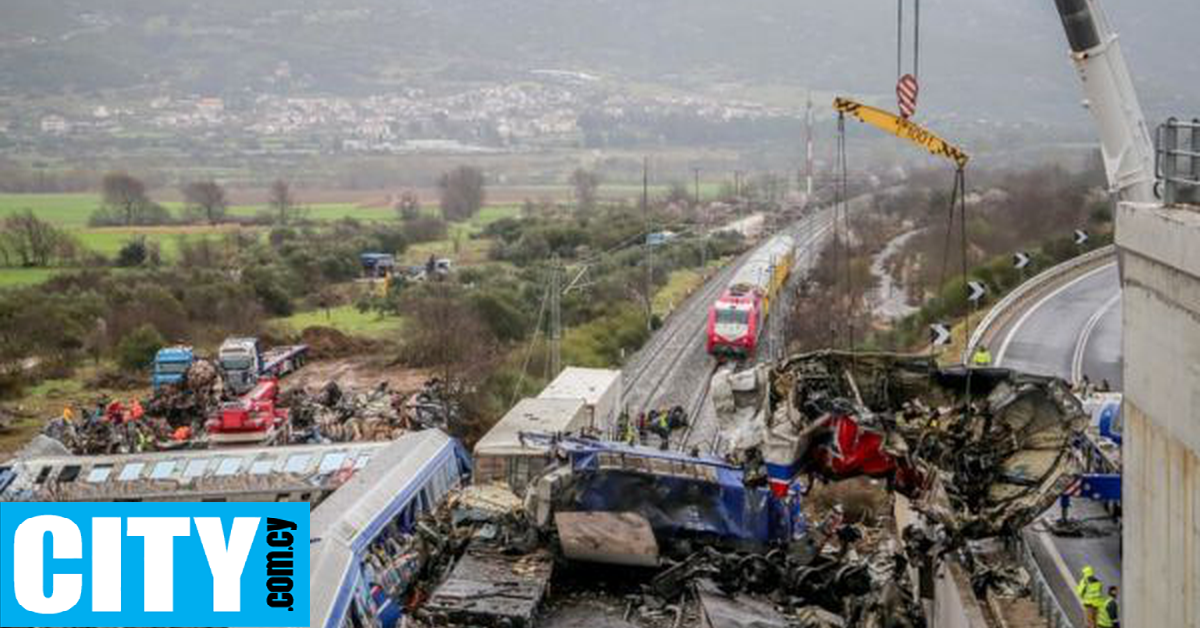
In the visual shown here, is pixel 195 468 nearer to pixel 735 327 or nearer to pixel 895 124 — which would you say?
pixel 895 124

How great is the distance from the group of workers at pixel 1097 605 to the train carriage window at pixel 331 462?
12.6 m

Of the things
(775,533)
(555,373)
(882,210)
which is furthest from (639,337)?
(882,210)

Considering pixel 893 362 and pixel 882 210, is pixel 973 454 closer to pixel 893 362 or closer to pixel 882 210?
pixel 893 362

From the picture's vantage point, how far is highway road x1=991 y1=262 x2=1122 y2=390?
2823cm

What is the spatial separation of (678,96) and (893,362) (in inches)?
7049

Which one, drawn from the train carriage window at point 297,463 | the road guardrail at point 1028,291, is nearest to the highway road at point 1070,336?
the road guardrail at point 1028,291

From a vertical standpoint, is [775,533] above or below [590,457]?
below

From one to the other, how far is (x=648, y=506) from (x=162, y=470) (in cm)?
995

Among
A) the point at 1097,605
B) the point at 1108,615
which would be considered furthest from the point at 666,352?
the point at 1108,615

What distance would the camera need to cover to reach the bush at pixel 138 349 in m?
41.1

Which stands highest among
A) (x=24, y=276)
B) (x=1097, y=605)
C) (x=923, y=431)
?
(x=923, y=431)

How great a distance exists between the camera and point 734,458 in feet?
51.3

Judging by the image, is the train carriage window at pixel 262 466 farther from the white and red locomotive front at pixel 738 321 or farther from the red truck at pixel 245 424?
the white and red locomotive front at pixel 738 321

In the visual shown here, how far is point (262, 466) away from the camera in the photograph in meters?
22.2
